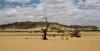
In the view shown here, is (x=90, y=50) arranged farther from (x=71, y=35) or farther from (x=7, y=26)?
(x=7, y=26)

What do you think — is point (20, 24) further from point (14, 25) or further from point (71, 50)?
point (71, 50)

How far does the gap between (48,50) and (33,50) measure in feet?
2.56

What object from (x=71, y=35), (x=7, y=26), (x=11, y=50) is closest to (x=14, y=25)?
(x=7, y=26)

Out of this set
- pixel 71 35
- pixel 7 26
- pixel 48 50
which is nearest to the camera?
pixel 48 50

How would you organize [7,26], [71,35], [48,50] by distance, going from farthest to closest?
1. [7,26]
2. [71,35]
3. [48,50]

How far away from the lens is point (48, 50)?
46.2 feet

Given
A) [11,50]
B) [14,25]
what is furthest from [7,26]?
[11,50]

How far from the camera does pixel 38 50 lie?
46.6 feet

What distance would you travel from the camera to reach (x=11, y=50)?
14.2 m

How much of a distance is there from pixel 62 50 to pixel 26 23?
4501 inches

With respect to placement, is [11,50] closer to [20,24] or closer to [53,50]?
[53,50]

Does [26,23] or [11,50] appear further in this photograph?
[26,23]

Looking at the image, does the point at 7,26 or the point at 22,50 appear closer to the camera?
the point at 22,50

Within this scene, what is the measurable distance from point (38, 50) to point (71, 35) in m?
17.1
